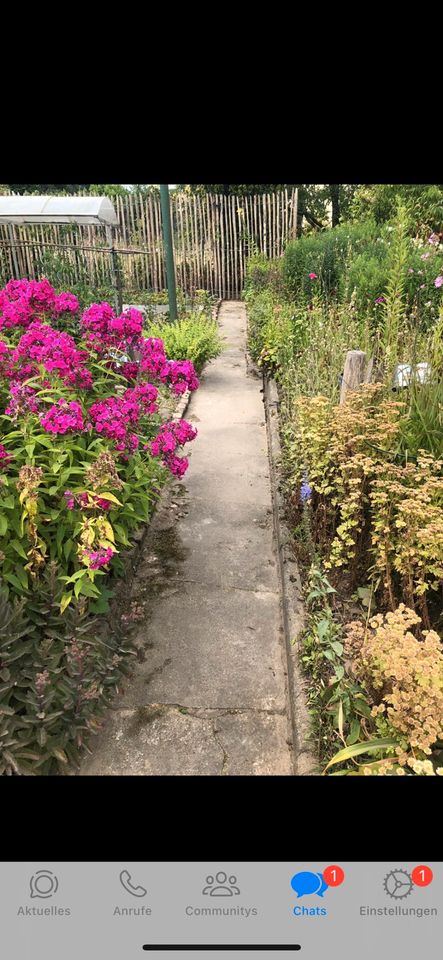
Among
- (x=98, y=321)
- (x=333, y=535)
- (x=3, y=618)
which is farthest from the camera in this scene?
(x=333, y=535)

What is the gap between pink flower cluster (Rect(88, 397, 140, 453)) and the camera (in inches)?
105

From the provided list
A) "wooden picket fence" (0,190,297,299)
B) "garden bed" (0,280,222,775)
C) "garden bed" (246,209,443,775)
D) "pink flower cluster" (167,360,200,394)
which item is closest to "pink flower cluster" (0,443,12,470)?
"garden bed" (0,280,222,775)

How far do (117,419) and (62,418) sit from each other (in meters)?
0.32
